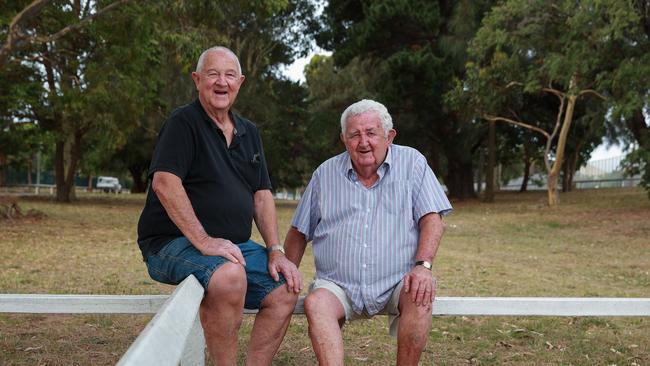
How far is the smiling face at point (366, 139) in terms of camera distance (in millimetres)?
3406

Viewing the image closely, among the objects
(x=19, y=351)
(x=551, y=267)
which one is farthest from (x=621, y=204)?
(x=19, y=351)

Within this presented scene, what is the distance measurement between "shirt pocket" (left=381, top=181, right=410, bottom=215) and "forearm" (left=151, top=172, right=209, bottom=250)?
91cm

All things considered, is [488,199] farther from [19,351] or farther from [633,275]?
[19,351]

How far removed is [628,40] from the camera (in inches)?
600

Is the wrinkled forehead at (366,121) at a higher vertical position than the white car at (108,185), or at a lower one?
higher

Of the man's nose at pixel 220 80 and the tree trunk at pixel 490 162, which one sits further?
the tree trunk at pixel 490 162

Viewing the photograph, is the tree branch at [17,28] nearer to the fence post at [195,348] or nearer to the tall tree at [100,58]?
the tall tree at [100,58]

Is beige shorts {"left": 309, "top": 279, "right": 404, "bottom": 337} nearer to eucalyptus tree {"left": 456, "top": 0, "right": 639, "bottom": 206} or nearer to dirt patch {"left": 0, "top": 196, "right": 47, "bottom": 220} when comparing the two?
eucalyptus tree {"left": 456, "top": 0, "right": 639, "bottom": 206}

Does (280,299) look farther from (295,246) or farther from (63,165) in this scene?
(63,165)

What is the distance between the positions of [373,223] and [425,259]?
31cm

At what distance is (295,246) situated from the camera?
363 centimetres

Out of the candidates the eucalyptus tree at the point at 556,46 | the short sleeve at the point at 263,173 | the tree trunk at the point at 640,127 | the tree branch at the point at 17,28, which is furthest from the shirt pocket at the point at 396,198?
the tree trunk at the point at 640,127

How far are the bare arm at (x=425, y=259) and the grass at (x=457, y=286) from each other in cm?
143

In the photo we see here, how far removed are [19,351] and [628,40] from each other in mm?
14372
